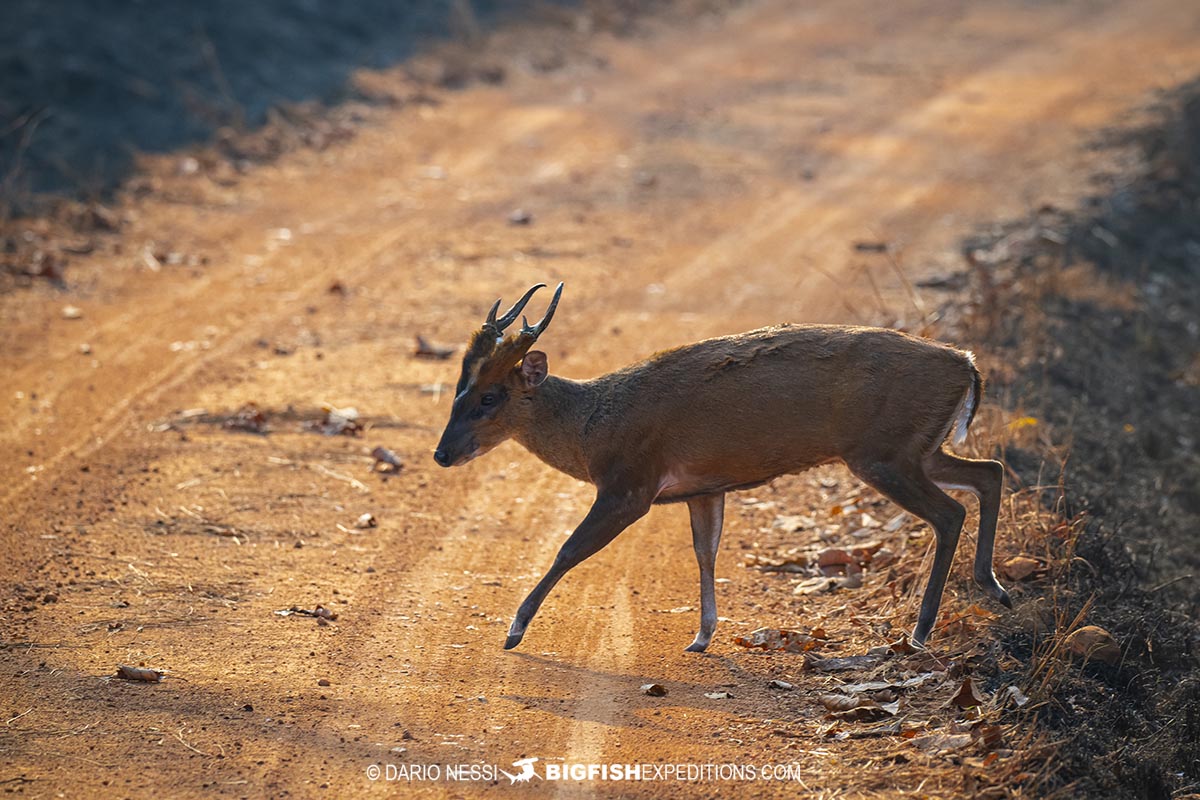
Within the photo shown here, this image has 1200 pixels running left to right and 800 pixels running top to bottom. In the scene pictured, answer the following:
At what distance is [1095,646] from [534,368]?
372cm

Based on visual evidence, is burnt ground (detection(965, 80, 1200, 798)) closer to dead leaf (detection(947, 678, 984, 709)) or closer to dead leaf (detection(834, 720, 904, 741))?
dead leaf (detection(947, 678, 984, 709))

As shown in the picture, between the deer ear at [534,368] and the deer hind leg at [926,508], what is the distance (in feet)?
6.51

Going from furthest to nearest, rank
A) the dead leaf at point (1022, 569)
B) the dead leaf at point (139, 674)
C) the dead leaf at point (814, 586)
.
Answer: the dead leaf at point (814, 586) → the dead leaf at point (1022, 569) → the dead leaf at point (139, 674)

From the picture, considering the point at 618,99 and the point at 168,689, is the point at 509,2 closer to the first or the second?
the point at 618,99

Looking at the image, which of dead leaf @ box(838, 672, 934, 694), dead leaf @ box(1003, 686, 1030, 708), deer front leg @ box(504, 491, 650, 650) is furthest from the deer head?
dead leaf @ box(1003, 686, 1030, 708)

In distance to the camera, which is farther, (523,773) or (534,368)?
(534,368)

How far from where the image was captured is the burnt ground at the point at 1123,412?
7.18 meters

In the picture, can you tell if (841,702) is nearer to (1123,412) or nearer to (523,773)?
(523,773)

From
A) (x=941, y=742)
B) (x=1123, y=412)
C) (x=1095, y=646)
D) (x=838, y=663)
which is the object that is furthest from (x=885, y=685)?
(x=1123, y=412)

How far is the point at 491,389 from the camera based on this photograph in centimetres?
813

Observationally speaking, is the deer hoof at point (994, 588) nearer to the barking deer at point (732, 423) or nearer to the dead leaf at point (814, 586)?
the barking deer at point (732, 423)

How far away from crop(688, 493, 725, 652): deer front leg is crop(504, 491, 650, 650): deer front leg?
1.76 ft

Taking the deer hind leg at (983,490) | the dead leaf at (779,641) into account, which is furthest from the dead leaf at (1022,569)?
the dead leaf at (779,641)

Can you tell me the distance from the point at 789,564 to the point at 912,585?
3.78ft
